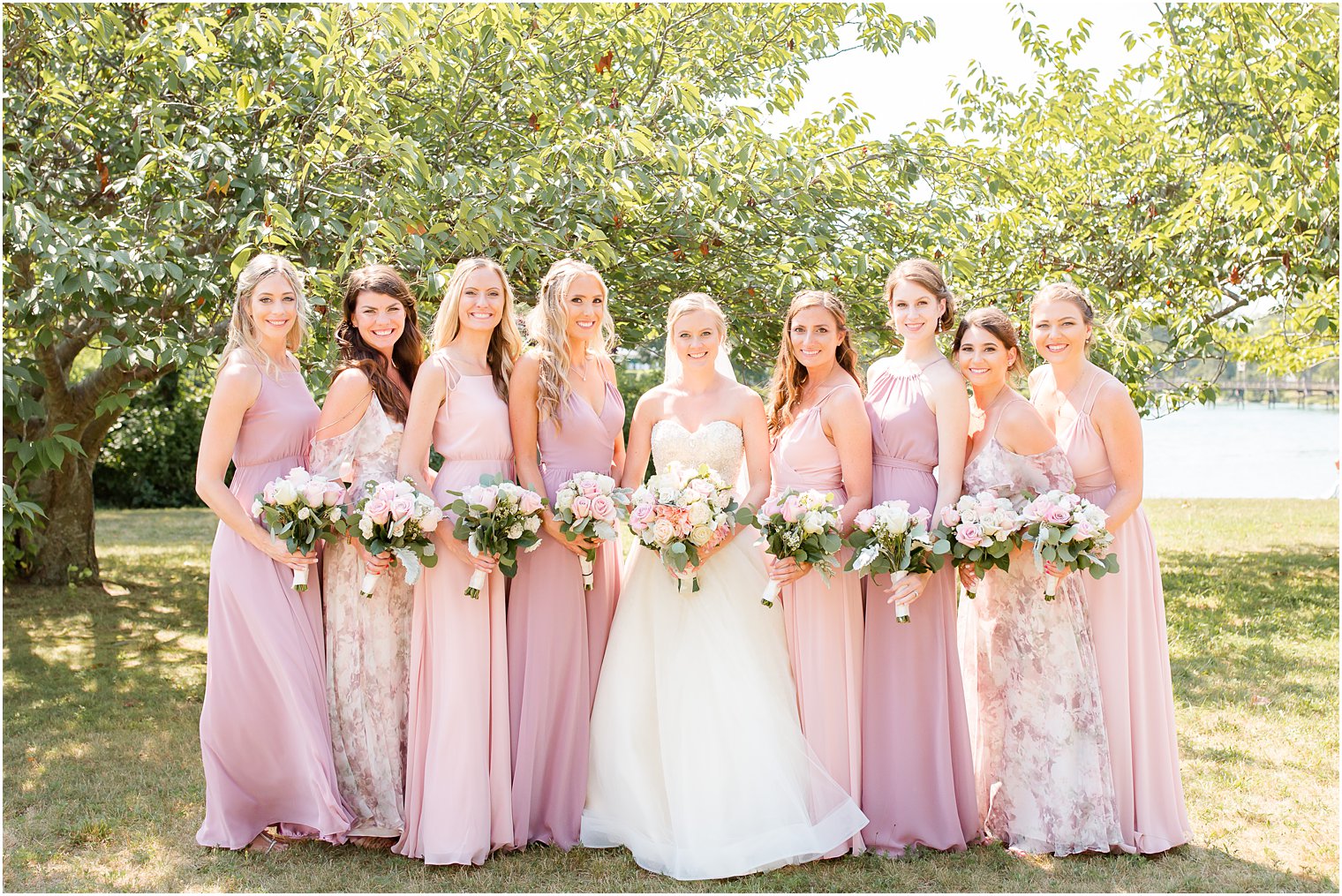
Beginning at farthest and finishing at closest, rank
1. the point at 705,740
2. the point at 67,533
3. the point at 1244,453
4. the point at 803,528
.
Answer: the point at 1244,453
the point at 67,533
the point at 705,740
the point at 803,528

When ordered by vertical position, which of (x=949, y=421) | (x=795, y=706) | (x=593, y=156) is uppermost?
(x=593, y=156)

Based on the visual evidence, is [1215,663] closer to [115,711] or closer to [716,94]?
[716,94]

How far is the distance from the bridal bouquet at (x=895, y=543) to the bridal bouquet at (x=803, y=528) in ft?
0.36

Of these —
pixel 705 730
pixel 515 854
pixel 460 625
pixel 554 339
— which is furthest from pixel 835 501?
pixel 515 854

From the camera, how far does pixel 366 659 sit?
15.4 feet

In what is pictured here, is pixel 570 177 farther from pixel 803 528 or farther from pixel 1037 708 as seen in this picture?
pixel 1037 708

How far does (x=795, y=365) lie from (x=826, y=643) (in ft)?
4.24

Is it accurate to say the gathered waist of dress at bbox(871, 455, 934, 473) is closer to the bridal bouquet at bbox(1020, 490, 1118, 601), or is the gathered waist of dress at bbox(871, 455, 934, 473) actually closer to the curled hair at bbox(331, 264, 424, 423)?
the bridal bouquet at bbox(1020, 490, 1118, 601)

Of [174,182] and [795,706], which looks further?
[174,182]

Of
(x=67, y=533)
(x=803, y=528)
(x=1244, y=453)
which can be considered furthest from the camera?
(x=1244, y=453)

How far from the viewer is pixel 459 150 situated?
23.5ft

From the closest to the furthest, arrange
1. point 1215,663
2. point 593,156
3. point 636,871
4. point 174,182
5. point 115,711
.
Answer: point 636,871, point 593,156, point 174,182, point 115,711, point 1215,663

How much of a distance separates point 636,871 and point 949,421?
230cm

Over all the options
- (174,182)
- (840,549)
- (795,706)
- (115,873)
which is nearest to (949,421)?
(840,549)
